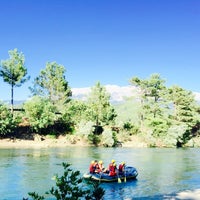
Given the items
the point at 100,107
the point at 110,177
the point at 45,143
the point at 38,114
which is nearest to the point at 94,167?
the point at 110,177

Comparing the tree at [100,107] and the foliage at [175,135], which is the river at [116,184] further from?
the tree at [100,107]

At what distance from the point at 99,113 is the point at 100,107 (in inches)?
53.3

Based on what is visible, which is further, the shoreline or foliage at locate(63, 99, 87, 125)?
foliage at locate(63, 99, 87, 125)

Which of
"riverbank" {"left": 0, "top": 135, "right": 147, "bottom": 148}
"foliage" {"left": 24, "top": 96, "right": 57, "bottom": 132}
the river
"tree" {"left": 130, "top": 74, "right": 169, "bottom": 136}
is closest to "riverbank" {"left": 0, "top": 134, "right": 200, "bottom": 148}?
"riverbank" {"left": 0, "top": 135, "right": 147, "bottom": 148}

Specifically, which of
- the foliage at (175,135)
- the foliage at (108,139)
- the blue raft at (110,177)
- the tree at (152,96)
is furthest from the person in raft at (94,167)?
the tree at (152,96)

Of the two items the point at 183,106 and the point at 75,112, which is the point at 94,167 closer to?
the point at 75,112

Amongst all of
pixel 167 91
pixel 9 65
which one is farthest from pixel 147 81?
pixel 9 65

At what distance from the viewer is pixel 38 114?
70.6m

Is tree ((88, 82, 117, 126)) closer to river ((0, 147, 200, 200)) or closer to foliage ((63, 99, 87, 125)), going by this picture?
foliage ((63, 99, 87, 125))

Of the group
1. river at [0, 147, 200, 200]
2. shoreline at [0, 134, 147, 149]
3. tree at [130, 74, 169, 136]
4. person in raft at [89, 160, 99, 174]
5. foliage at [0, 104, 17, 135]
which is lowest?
river at [0, 147, 200, 200]

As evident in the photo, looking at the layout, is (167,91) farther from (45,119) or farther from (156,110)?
(45,119)

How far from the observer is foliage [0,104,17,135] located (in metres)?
65.7

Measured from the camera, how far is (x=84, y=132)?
69.4 meters

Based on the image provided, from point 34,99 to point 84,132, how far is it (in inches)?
514
